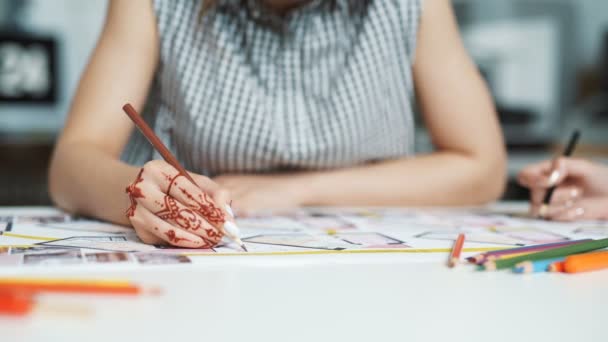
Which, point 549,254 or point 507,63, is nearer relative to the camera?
point 549,254

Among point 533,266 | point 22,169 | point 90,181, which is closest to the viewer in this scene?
point 533,266

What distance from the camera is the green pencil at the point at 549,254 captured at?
0.49 meters

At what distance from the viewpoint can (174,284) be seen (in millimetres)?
A: 431

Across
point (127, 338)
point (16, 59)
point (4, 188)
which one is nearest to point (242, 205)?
point (127, 338)

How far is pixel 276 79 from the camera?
1.00 metres

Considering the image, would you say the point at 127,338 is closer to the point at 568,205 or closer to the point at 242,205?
the point at 242,205

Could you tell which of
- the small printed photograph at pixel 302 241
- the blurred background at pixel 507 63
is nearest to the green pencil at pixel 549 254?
the small printed photograph at pixel 302 241

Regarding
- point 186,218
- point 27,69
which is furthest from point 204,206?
point 27,69

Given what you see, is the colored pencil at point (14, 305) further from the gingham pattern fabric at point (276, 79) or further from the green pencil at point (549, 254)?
the gingham pattern fabric at point (276, 79)

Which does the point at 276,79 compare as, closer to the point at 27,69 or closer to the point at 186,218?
the point at 186,218

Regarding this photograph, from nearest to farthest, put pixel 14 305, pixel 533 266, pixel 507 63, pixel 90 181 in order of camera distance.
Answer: pixel 14 305
pixel 533 266
pixel 90 181
pixel 507 63

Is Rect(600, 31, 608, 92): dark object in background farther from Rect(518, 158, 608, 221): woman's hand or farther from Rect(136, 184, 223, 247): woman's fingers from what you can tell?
Rect(136, 184, 223, 247): woman's fingers

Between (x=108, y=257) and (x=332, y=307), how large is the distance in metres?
0.20

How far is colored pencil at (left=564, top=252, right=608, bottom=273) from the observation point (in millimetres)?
493
